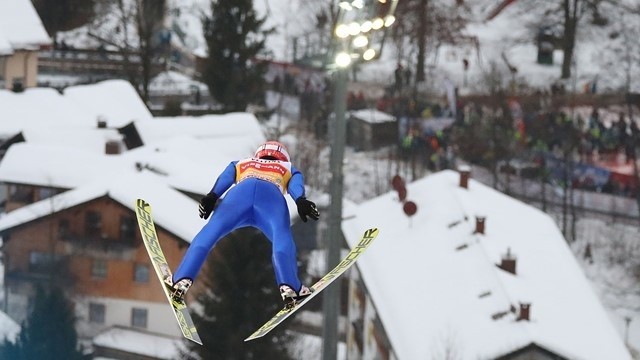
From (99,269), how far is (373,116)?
803 inches

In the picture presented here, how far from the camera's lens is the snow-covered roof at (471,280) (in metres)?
26.4

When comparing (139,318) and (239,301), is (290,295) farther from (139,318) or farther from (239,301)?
(139,318)

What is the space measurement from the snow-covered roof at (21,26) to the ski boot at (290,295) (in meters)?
44.4

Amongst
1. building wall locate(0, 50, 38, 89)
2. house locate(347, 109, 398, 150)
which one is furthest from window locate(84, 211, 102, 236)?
house locate(347, 109, 398, 150)

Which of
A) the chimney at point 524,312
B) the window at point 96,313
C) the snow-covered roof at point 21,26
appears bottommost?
the window at point 96,313

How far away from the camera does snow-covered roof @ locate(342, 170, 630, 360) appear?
1040 inches

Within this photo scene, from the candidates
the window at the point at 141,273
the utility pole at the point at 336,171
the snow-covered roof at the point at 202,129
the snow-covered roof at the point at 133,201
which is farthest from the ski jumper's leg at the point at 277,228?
the snow-covered roof at the point at 202,129

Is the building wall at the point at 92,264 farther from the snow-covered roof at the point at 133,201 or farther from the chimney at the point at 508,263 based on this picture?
the chimney at the point at 508,263

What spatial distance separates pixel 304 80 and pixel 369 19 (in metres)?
45.3

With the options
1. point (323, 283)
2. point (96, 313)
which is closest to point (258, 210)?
point (323, 283)

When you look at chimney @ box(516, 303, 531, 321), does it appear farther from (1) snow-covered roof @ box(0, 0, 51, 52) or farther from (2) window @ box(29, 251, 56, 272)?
(1) snow-covered roof @ box(0, 0, 51, 52)

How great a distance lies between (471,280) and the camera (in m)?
28.6

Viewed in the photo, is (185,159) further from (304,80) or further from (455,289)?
(304,80)

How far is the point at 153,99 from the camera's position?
2269 inches
